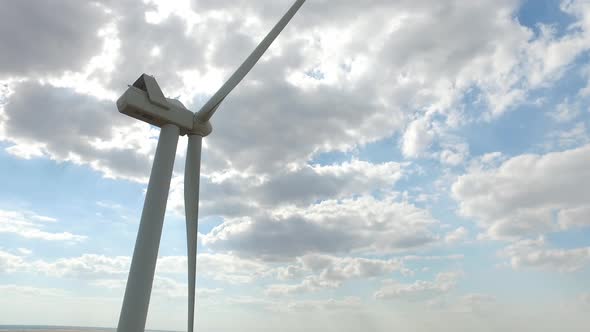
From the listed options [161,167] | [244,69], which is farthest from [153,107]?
[244,69]

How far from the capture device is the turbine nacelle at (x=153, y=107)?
84.6 ft

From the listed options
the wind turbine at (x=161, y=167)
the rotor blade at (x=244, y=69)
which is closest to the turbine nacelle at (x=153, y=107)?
the wind turbine at (x=161, y=167)

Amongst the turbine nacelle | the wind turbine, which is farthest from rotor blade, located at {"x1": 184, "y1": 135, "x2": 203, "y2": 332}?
the turbine nacelle

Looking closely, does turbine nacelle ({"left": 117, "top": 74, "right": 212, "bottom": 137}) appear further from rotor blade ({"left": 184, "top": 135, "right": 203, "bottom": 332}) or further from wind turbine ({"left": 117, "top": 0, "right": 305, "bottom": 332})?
rotor blade ({"left": 184, "top": 135, "right": 203, "bottom": 332})

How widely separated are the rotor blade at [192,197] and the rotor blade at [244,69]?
2135 mm

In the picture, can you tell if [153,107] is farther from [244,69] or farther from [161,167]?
[244,69]

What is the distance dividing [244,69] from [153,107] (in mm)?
7997

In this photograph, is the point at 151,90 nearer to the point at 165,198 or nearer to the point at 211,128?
the point at 211,128

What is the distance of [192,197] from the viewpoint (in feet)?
98.4

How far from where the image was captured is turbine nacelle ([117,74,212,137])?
25.8m

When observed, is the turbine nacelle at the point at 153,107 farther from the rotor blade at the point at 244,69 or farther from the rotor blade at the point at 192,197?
the rotor blade at the point at 192,197

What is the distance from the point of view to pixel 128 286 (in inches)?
843

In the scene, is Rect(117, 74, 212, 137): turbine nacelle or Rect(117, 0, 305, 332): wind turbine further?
Rect(117, 74, 212, 137): turbine nacelle

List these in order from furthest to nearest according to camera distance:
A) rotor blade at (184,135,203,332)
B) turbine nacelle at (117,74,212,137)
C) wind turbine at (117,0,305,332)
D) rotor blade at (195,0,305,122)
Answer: rotor blade at (195,0,305,122), rotor blade at (184,135,203,332), turbine nacelle at (117,74,212,137), wind turbine at (117,0,305,332)
